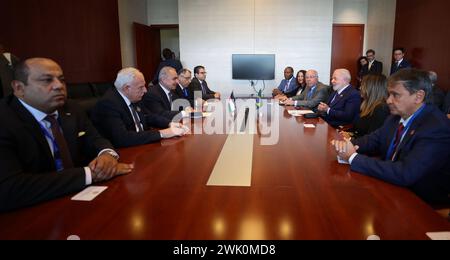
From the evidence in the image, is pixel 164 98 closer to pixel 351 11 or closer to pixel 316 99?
pixel 316 99

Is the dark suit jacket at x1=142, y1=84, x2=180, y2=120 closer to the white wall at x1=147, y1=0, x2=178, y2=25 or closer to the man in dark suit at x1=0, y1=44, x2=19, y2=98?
the man in dark suit at x1=0, y1=44, x2=19, y2=98

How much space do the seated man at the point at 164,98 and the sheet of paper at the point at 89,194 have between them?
6.61 feet

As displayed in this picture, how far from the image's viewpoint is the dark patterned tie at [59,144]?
65.7 inches

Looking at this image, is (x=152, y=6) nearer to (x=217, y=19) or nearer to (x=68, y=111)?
(x=217, y=19)

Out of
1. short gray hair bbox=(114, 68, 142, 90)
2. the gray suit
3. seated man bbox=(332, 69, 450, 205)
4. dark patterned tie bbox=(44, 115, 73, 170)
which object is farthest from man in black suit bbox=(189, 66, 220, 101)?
seated man bbox=(332, 69, 450, 205)

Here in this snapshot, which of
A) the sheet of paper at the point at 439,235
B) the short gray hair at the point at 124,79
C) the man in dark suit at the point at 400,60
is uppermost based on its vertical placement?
the man in dark suit at the point at 400,60

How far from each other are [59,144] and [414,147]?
180 centimetres

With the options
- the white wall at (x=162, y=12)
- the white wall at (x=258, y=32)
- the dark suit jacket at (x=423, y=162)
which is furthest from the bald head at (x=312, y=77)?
the white wall at (x=162, y=12)

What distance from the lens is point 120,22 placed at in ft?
23.2

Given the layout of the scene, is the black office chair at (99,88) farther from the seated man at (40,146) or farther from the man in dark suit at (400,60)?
the man in dark suit at (400,60)

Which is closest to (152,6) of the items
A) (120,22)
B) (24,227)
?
(120,22)

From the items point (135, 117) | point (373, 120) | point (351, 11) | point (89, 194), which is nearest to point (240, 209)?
point (89, 194)

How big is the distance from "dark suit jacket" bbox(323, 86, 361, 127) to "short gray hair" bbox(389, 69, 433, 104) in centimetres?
193

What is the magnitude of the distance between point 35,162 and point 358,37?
863cm
